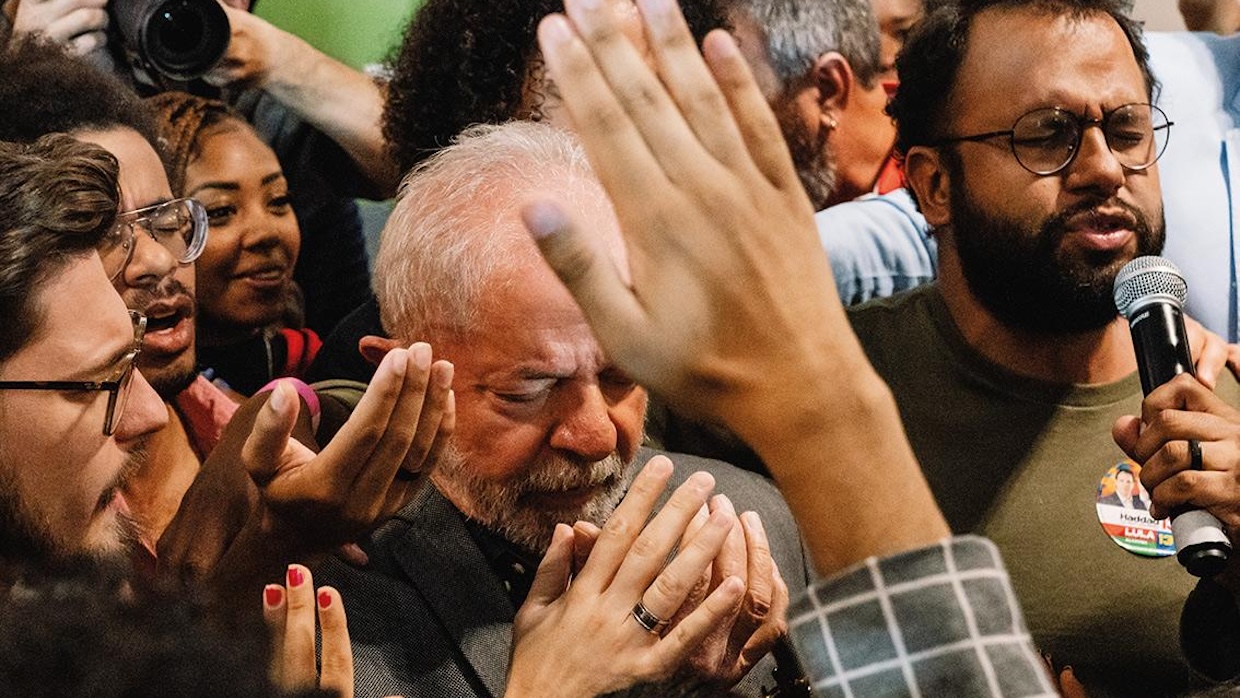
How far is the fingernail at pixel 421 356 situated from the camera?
147 cm

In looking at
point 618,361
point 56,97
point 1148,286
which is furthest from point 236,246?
point 618,361

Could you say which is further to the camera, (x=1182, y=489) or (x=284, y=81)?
(x=284, y=81)

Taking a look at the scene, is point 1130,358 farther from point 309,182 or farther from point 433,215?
point 309,182

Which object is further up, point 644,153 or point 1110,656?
point 644,153

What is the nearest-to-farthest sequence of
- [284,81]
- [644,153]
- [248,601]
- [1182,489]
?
[644,153] < [248,601] < [1182,489] < [284,81]

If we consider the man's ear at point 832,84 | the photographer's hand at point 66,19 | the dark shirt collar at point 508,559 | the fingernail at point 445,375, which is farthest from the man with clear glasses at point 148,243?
the man's ear at point 832,84

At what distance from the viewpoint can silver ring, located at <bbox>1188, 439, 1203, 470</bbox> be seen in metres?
1.68

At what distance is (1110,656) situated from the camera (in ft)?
6.40

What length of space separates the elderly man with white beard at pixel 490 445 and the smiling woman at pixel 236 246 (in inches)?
28.9

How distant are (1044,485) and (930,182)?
0.54 m

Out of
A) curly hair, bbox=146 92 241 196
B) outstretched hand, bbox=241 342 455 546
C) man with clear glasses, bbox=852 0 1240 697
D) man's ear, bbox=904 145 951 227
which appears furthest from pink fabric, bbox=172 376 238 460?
man's ear, bbox=904 145 951 227

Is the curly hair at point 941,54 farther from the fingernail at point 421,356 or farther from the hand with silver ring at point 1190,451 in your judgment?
the fingernail at point 421,356

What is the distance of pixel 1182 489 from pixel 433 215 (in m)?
0.96

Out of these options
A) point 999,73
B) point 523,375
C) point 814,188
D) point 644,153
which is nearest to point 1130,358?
point 999,73
